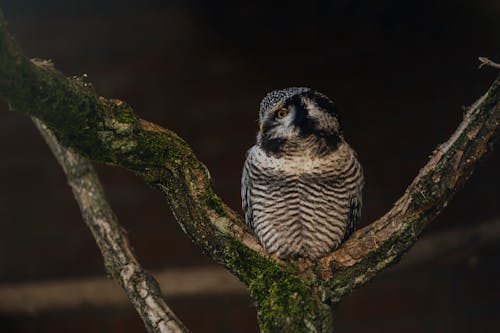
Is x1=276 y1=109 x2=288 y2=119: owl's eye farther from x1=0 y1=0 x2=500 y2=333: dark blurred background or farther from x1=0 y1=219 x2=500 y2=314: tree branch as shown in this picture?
x1=0 y1=219 x2=500 y2=314: tree branch

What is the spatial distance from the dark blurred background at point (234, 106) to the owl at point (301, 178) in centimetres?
94

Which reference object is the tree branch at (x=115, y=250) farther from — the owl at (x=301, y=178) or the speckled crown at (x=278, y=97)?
the speckled crown at (x=278, y=97)

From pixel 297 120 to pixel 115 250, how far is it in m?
0.44

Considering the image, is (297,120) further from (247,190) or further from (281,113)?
(247,190)

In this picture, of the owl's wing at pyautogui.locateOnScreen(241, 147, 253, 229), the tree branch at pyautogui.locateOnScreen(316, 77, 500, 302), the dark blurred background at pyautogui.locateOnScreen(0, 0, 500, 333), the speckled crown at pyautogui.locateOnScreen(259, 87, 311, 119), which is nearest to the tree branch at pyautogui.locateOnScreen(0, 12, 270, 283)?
the tree branch at pyautogui.locateOnScreen(316, 77, 500, 302)

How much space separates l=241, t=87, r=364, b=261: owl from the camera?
1389mm

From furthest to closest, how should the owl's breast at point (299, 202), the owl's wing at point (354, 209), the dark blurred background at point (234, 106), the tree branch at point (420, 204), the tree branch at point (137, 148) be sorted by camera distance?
the dark blurred background at point (234, 106)
the owl's wing at point (354, 209)
the owl's breast at point (299, 202)
the tree branch at point (420, 204)
the tree branch at point (137, 148)

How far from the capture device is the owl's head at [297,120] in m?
1.36

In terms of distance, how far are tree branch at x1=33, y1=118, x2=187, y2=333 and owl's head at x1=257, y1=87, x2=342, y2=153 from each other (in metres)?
0.35

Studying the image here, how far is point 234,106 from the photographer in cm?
252

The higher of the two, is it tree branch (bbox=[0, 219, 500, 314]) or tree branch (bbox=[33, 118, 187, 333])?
tree branch (bbox=[0, 219, 500, 314])

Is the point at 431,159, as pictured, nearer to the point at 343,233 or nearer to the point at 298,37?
the point at 343,233

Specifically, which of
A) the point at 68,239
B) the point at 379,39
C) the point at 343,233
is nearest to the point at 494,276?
the point at 379,39

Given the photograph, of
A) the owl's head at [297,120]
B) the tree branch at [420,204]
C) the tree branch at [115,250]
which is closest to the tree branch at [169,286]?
the tree branch at [115,250]
